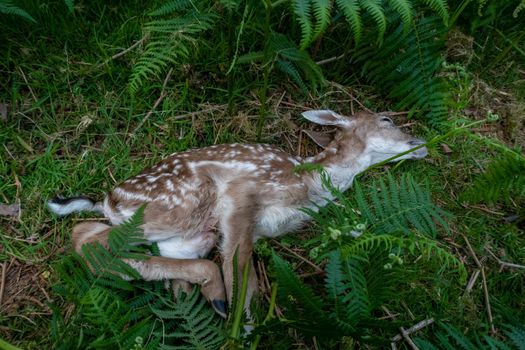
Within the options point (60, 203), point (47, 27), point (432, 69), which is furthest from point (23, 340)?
point (432, 69)

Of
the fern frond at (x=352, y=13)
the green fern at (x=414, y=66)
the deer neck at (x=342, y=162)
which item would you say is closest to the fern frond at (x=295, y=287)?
the deer neck at (x=342, y=162)

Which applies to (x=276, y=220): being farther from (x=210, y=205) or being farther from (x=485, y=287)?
(x=485, y=287)

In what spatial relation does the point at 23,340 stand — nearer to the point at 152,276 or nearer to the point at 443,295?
the point at 152,276

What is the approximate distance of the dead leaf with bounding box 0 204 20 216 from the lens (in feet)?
11.0

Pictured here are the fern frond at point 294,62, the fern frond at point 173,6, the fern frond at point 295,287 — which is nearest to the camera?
the fern frond at point 295,287

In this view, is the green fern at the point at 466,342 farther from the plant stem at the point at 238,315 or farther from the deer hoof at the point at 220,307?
the deer hoof at the point at 220,307

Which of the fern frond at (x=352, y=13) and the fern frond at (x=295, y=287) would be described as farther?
the fern frond at (x=352, y=13)

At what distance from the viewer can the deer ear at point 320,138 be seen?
150 inches

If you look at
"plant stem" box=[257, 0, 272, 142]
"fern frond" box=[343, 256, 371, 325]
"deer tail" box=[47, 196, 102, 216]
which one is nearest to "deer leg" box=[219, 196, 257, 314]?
"plant stem" box=[257, 0, 272, 142]

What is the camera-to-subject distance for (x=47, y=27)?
3688 mm

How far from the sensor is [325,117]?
372cm

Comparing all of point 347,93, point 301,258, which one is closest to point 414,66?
point 347,93

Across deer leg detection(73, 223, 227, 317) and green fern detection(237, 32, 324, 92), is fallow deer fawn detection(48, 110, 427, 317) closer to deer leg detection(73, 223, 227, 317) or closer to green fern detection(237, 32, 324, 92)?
deer leg detection(73, 223, 227, 317)

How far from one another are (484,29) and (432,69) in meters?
0.82
